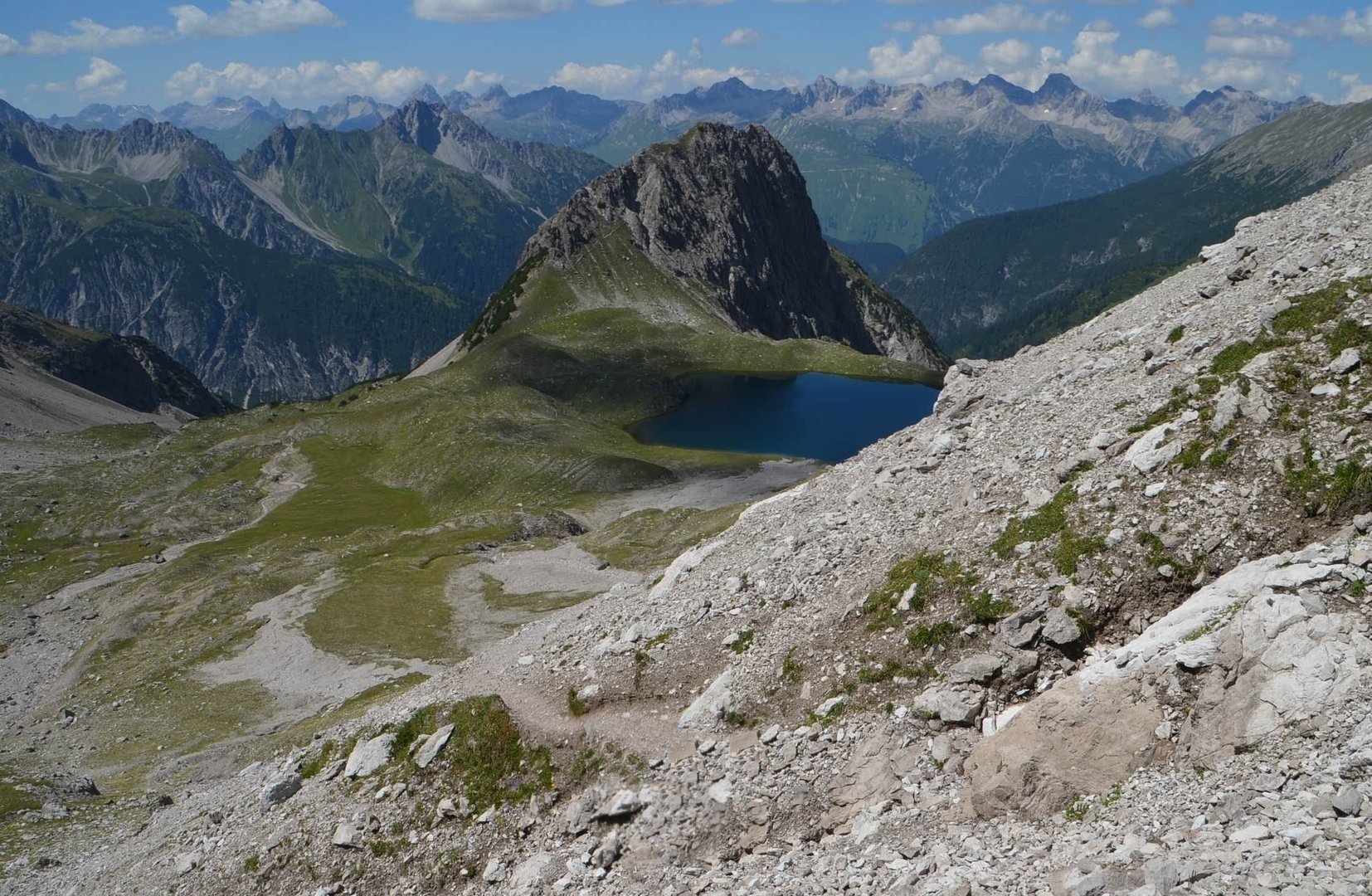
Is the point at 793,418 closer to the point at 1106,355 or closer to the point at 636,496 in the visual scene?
the point at 636,496

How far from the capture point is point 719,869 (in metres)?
23.0

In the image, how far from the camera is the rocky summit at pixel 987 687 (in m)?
17.8

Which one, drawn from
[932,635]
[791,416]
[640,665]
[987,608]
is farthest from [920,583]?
[791,416]

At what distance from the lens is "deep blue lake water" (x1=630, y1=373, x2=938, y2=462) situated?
522 ft

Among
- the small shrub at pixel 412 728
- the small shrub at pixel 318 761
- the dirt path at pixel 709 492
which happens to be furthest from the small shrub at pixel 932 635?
the dirt path at pixel 709 492

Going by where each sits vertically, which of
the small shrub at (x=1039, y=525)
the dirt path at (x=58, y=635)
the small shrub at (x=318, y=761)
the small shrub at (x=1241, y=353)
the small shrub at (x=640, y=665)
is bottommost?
the dirt path at (x=58, y=635)

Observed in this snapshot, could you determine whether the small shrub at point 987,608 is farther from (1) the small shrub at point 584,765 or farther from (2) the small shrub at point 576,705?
(2) the small shrub at point 576,705

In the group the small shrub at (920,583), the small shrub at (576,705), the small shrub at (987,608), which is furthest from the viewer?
the small shrub at (576,705)

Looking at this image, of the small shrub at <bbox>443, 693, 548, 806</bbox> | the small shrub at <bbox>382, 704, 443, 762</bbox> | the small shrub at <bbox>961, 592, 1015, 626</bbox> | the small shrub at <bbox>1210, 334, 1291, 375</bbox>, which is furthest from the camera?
the small shrub at <bbox>382, 704, 443, 762</bbox>

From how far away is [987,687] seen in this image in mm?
23406

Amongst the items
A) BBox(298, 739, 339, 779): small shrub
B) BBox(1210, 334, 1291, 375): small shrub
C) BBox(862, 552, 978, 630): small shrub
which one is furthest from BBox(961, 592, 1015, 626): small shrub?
BBox(298, 739, 339, 779): small shrub

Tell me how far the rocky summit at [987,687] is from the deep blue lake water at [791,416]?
112087 millimetres

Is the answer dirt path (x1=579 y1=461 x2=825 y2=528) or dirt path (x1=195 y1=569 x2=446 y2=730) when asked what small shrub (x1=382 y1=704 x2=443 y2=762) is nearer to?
dirt path (x1=195 y1=569 x2=446 y2=730)

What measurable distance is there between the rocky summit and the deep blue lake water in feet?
368
